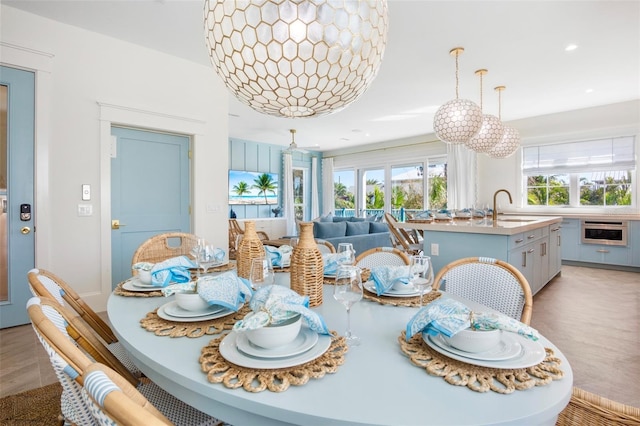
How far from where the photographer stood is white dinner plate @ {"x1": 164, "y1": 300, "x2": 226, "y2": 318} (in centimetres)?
102

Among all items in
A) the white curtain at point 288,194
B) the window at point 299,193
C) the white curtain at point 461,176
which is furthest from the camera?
the window at point 299,193

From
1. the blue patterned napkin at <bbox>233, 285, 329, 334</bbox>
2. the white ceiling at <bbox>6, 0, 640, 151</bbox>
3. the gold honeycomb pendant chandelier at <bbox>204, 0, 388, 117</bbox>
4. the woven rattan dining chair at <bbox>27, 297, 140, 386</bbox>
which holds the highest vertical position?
the white ceiling at <bbox>6, 0, 640, 151</bbox>

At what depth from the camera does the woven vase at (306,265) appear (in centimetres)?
110

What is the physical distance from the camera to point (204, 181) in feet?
12.5

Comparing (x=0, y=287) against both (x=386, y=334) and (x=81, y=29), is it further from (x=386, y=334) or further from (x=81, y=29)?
(x=386, y=334)

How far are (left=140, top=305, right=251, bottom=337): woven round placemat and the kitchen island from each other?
253cm

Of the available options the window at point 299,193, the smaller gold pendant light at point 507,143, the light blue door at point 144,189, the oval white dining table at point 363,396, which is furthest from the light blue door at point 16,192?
the window at point 299,193

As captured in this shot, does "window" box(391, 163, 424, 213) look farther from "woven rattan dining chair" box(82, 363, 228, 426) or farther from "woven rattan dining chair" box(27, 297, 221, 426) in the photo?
"woven rattan dining chair" box(82, 363, 228, 426)

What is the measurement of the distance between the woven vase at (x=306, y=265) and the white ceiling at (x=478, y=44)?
244cm

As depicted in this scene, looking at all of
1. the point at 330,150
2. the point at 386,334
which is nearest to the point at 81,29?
the point at 386,334

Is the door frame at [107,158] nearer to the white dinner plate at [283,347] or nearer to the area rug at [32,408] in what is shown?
the area rug at [32,408]

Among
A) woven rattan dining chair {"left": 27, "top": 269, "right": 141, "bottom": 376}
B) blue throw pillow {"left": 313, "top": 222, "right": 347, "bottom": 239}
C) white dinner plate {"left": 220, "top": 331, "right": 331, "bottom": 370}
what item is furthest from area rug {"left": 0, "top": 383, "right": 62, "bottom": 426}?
blue throw pillow {"left": 313, "top": 222, "right": 347, "bottom": 239}

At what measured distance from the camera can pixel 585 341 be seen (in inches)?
100

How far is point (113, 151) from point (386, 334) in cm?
333
